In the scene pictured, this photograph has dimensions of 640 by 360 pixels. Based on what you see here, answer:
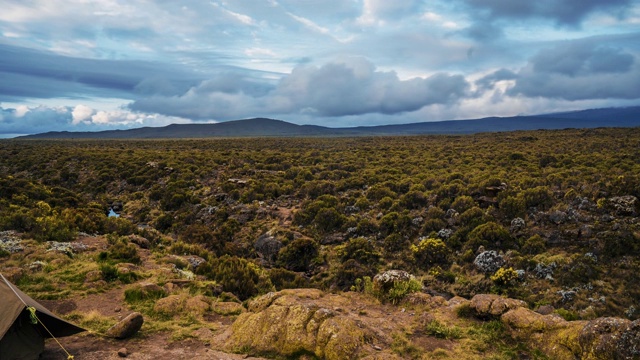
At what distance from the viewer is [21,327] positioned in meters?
7.60

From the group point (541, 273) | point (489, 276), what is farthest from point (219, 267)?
point (541, 273)

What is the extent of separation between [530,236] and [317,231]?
11.3 m

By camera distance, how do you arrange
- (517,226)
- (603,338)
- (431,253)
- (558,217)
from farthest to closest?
(517,226) → (558,217) → (431,253) → (603,338)

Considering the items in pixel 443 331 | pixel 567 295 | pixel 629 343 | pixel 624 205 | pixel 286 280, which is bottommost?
pixel 286 280

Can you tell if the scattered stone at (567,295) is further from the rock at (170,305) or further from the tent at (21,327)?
the tent at (21,327)

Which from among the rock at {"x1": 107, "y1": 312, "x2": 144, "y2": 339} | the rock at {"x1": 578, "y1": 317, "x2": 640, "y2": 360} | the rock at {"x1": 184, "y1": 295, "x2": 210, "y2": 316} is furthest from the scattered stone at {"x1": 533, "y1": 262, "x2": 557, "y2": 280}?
the rock at {"x1": 107, "y1": 312, "x2": 144, "y2": 339}

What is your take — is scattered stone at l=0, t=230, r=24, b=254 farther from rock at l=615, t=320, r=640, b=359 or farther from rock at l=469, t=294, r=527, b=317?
rock at l=615, t=320, r=640, b=359

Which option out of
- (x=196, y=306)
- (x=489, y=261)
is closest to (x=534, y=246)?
(x=489, y=261)

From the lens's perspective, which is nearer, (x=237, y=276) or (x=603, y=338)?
(x=603, y=338)

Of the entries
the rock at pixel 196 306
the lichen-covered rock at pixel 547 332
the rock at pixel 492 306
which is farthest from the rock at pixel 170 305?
the lichen-covered rock at pixel 547 332

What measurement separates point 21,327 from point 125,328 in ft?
6.69

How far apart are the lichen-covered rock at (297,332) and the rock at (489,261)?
8383mm

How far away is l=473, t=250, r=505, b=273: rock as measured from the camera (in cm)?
1434

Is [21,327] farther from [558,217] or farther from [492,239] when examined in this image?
[558,217]
